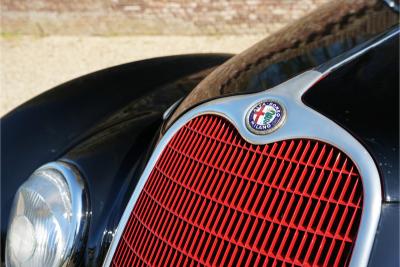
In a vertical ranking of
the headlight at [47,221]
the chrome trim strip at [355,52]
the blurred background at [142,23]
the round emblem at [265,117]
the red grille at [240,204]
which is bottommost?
the headlight at [47,221]

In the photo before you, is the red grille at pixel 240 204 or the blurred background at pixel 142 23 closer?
the red grille at pixel 240 204

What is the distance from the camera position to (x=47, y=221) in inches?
75.3

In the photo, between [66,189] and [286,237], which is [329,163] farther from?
[66,189]

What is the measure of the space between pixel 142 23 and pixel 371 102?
16.6 feet

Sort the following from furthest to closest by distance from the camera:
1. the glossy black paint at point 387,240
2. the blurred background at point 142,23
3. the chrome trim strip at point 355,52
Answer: the blurred background at point 142,23, the chrome trim strip at point 355,52, the glossy black paint at point 387,240

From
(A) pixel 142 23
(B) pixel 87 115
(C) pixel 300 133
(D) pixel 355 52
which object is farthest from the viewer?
(A) pixel 142 23

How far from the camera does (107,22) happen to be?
6.39 meters

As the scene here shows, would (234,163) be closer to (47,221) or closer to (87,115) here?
(47,221)

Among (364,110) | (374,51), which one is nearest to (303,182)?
(364,110)

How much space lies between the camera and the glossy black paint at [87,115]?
2.22m

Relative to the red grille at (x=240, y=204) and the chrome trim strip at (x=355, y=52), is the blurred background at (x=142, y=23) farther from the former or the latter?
the red grille at (x=240, y=204)

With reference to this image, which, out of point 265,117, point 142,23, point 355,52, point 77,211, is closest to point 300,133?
point 265,117

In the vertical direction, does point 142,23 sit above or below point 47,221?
above

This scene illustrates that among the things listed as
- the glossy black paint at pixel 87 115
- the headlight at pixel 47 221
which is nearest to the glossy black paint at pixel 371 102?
the glossy black paint at pixel 87 115
